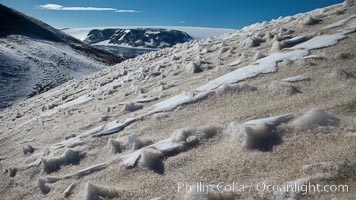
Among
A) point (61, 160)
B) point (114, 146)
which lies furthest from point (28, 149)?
point (114, 146)

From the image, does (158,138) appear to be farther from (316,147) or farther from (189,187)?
(316,147)

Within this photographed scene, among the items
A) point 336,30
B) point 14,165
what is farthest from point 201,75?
point 14,165

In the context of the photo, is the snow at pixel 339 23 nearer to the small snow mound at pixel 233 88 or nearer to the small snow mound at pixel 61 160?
the small snow mound at pixel 233 88

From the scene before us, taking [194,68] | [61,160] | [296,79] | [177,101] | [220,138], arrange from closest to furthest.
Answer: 1. [220,138]
2. [61,160]
3. [296,79]
4. [177,101]
5. [194,68]

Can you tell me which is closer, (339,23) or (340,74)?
(340,74)

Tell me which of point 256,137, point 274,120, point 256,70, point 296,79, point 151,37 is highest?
point 151,37

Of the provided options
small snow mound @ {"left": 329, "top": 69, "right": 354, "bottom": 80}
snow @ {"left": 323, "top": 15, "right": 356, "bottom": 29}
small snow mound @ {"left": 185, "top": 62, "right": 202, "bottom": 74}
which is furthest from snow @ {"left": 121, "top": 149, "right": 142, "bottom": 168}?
snow @ {"left": 323, "top": 15, "right": 356, "bottom": 29}

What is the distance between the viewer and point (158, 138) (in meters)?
3.42

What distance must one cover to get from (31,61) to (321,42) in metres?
28.3

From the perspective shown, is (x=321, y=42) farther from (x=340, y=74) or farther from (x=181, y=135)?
(x=181, y=135)

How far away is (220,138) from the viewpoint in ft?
9.71

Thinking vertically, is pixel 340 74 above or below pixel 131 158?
above

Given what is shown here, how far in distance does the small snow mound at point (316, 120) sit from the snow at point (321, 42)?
2423 mm

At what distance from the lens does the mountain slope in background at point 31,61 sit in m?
21.9
